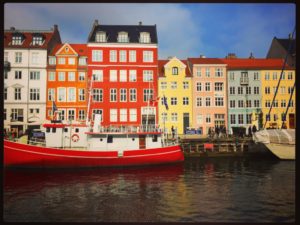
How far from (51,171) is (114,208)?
35.0 feet

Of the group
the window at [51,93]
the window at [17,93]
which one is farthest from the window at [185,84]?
the window at [17,93]

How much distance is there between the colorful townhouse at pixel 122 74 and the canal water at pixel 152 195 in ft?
49.9

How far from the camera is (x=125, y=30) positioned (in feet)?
129

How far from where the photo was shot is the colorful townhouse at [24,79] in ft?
120

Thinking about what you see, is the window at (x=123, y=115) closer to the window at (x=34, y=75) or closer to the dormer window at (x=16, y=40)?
the window at (x=34, y=75)

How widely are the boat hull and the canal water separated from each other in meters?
0.55

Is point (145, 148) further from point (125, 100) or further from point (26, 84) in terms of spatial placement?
point (26, 84)

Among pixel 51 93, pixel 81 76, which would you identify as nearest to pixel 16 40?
pixel 51 93

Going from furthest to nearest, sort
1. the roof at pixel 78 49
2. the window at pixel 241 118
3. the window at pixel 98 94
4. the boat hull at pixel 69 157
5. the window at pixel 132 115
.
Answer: the window at pixel 241 118
the roof at pixel 78 49
the window at pixel 98 94
the window at pixel 132 115
the boat hull at pixel 69 157

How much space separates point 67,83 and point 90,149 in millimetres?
17631

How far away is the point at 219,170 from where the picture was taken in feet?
71.7

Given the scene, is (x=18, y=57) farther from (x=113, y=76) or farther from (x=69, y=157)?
(x=69, y=157)

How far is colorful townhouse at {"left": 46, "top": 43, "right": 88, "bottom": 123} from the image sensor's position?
37531 mm

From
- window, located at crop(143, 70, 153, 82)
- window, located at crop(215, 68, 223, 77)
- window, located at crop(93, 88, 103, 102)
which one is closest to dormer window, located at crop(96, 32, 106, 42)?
window, located at crop(93, 88, 103, 102)
